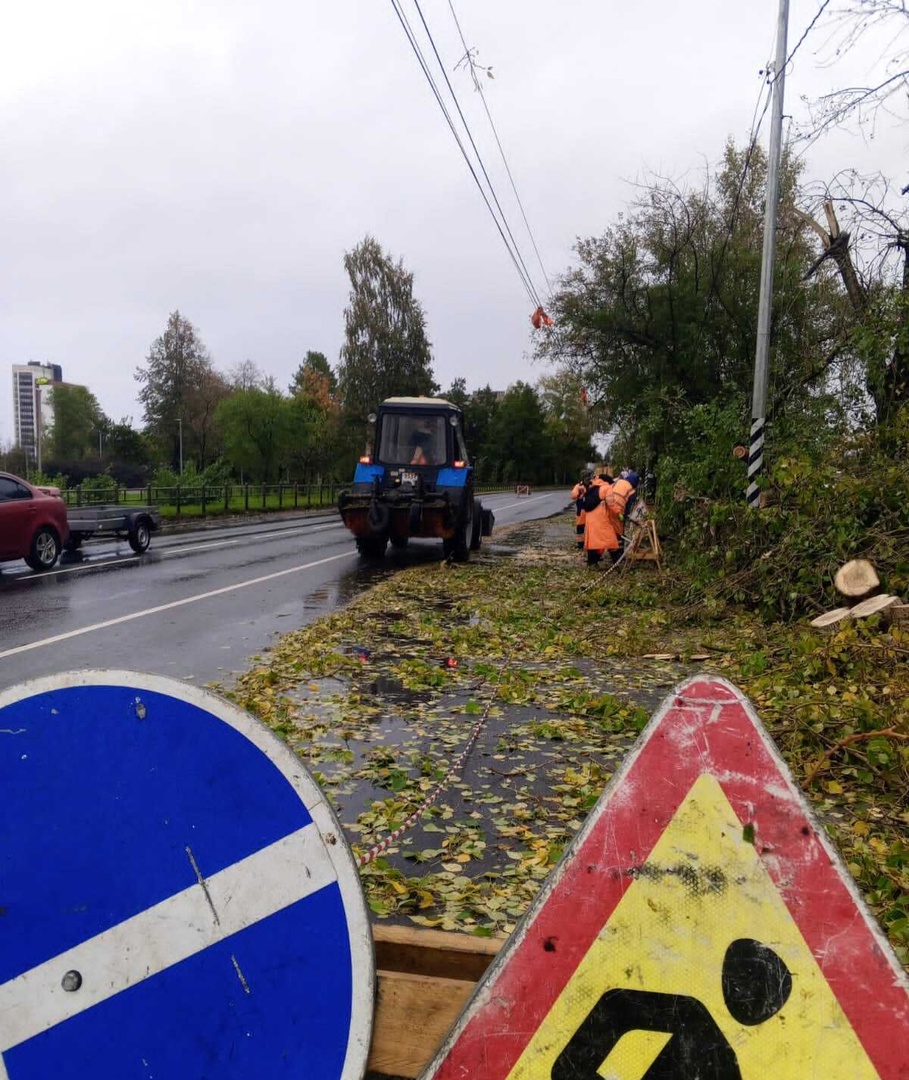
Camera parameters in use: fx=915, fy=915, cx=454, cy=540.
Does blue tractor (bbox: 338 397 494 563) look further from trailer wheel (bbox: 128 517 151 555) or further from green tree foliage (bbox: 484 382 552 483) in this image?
green tree foliage (bbox: 484 382 552 483)

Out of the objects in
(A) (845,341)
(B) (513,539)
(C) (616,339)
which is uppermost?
(C) (616,339)

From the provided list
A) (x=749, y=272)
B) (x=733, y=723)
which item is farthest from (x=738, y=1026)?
(x=749, y=272)

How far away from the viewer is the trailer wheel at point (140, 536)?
19.2m

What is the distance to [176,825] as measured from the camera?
157 cm

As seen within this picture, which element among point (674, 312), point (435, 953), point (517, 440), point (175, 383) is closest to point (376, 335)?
point (175, 383)

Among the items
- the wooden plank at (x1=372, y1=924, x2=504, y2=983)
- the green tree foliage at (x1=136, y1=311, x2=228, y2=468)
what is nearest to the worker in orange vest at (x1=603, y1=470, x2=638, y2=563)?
the wooden plank at (x1=372, y1=924, x2=504, y2=983)

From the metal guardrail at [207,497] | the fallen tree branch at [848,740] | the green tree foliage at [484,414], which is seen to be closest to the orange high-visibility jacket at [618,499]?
the fallen tree branch at [848,740]

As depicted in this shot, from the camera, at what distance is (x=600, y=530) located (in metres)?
14.8

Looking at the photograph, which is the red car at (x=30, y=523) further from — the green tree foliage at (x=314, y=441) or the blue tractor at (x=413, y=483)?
the green tree foliage at (x=314, y=441)

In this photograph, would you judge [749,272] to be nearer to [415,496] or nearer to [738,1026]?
[415,496]

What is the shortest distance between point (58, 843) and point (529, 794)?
3761mm

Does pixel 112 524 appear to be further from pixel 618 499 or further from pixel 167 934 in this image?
pixel 167 934

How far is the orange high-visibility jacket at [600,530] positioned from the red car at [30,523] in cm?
908

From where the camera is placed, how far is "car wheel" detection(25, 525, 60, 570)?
601 inches
